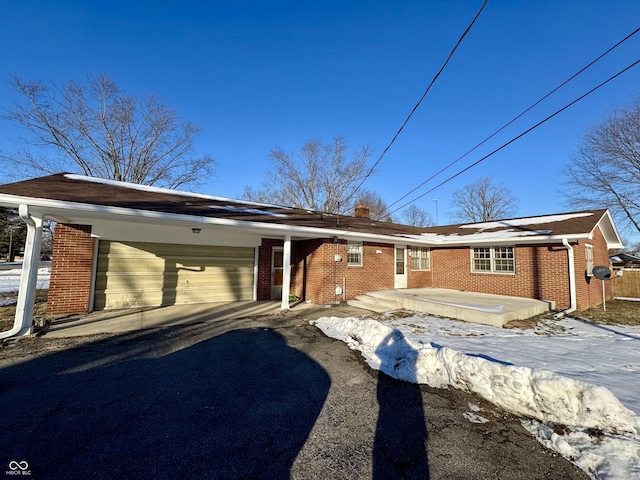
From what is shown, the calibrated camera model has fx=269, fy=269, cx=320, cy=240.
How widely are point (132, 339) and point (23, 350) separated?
5.58 feet

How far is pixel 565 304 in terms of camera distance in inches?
349

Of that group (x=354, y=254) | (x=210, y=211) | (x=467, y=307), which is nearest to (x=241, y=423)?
(x=210, y=211)

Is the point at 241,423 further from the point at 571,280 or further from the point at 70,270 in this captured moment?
the point at 571,280

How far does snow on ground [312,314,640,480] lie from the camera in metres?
2.63

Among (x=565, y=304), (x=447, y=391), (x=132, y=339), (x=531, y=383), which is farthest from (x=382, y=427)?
(x=565, y=304)

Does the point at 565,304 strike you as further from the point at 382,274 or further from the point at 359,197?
the point at 359,197

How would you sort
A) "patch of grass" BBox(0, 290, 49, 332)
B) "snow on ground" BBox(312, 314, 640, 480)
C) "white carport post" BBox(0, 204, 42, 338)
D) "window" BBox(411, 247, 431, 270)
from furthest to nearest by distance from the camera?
"window" BBox(411, 247, 431, 270)
"patch of grass" BBox(0, 290, 49, 332)
"white carport post" BBox(0, 204, 42, 338)
"snow on ground" BBox(312, 314, 640, 480)

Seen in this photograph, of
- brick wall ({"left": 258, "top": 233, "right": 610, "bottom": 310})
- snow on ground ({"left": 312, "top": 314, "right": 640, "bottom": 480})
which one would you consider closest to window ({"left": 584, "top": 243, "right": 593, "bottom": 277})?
brick wall ({"left": 258, "top": 233, "right": 610, "bottom": 310})

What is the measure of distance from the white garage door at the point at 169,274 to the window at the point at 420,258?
23.6 feet

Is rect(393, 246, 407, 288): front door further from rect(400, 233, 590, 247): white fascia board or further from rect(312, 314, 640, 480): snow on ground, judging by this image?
rect(312, 314, 640, 480): snow on ground

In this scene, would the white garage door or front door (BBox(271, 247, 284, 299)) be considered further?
front door (BBox(271, 247, 284, 299))

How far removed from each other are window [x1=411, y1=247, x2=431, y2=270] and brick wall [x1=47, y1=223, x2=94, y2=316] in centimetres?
1198

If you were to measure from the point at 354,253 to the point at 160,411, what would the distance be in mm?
8087

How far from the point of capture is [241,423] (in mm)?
2977
